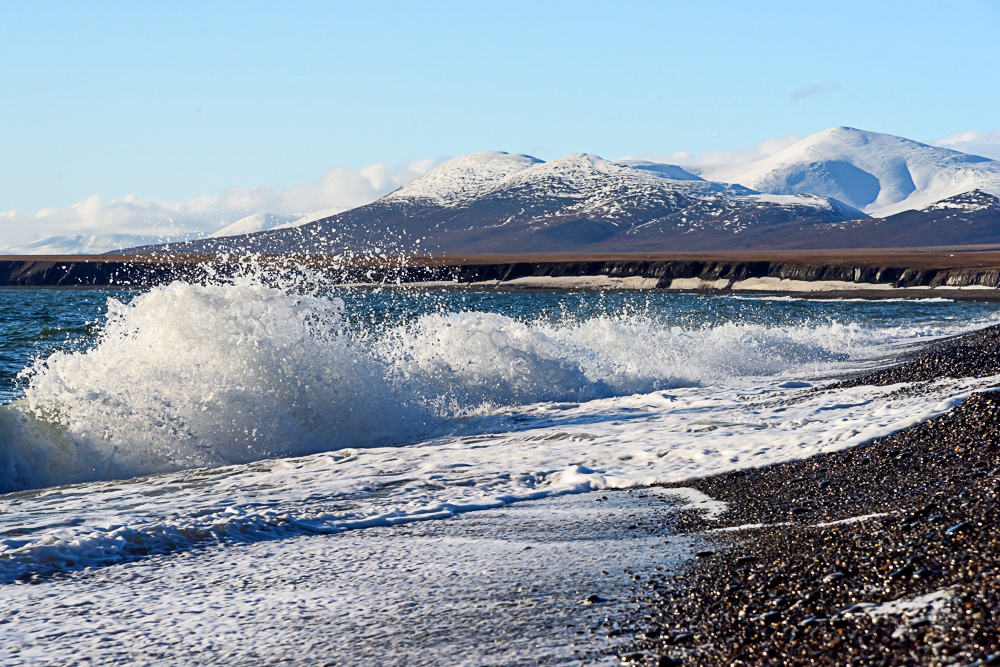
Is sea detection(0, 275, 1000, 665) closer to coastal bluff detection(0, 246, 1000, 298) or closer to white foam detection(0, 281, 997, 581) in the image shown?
white foam detection(0, 281, 997, 581)

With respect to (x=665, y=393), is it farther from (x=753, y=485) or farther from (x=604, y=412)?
(x=753, y=485)

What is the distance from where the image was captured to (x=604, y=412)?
51.6 feet

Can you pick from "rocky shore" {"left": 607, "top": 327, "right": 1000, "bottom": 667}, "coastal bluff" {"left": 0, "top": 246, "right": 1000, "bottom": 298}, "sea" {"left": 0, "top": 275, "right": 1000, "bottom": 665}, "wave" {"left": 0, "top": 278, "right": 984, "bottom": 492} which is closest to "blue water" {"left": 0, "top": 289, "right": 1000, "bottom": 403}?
"sea" {"left": 0, "top": 275, "right": 1000, "bottom": 665}

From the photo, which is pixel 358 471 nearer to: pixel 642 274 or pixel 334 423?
pixel 334 423

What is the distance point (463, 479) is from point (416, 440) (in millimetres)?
3692

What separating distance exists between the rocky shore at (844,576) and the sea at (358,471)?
354mm

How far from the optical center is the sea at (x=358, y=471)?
573 cm

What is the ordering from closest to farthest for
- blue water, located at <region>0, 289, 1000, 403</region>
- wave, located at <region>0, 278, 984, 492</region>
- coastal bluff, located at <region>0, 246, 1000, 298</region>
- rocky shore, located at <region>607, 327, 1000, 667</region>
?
rocky shore, located at <region>607, 327, 1000, 667</region>, wave, located at <region>0, 278, 984, 492</region>, blue water, located at <region>0, 289, 1000, 403</region>, coastal bluff, located at <region>0, 246, 1000, 298</region>

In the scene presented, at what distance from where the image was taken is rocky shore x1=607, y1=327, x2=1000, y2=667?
4.63 metres

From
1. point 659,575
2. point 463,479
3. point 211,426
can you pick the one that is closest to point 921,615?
point 659,575

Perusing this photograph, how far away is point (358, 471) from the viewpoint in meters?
11.1

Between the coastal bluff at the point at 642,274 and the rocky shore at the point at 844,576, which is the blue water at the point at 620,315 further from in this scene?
the rocky shore at the point at 844,576

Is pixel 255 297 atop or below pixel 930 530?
atop

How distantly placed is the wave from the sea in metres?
0.05
